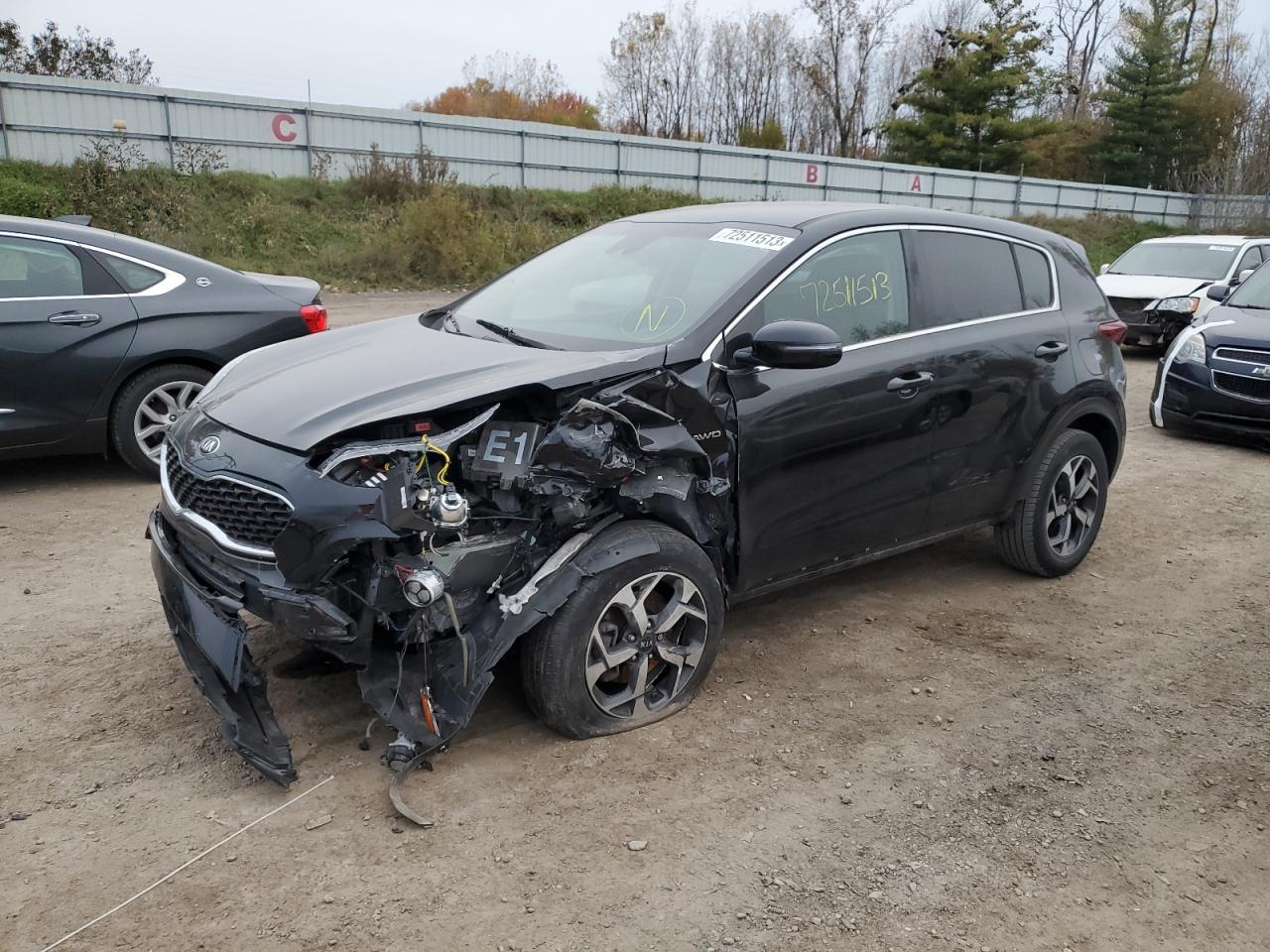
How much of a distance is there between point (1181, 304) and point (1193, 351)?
496 centimetres

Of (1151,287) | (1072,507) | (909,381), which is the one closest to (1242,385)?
(1072,507)

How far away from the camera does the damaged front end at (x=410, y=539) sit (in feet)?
10.1

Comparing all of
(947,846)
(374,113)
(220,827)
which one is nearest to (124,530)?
(220,827)

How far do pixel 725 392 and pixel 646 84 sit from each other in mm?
55852

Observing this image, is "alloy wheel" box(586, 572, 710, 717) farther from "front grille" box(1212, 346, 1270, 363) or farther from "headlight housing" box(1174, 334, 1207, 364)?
"headlight housing" box(1174, 334, 1207, 364)

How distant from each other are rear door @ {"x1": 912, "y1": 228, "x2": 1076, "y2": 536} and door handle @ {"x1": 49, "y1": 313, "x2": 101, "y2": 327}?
4.72 m

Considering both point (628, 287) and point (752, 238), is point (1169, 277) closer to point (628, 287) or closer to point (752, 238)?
point (752, 238)

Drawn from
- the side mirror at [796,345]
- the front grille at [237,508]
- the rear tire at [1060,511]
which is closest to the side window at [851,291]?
the side mirror at [796,345]

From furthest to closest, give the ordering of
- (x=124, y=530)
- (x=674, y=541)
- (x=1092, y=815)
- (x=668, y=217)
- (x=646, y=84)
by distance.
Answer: (x=646, y=84) → (x=124, y=530) → (x=668, y=217) → (x=674, y=541) → (x=1092, y=815)

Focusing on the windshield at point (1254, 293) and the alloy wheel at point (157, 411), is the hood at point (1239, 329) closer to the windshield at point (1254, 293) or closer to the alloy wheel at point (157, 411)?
the windshield at point (1254, 293)

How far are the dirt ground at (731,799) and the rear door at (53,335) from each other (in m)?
1.43

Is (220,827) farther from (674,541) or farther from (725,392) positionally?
(725,392)

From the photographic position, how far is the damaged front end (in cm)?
307

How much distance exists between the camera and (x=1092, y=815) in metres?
3.28
